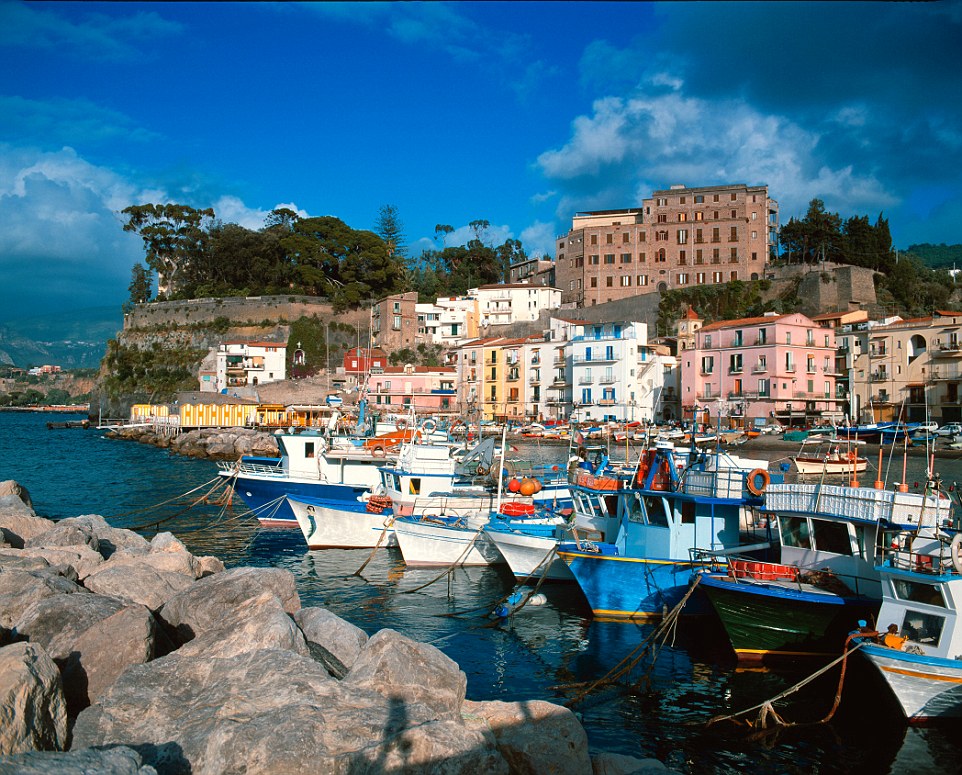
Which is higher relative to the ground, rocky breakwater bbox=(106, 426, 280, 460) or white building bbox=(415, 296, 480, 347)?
white building bbox=(415, 296, 480, 347)

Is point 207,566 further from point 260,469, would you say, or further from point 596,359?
point 596,359

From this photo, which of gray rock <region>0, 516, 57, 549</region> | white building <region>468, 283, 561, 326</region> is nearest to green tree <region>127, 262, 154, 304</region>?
white building <region>468, 283, 561, 326</region>

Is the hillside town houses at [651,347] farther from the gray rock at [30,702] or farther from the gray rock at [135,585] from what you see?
the gray rock at [30,702]

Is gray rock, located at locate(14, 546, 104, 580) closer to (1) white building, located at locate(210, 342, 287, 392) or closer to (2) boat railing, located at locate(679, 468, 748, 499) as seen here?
(2) boat railing, located at locate(679, 468, 748, 499)

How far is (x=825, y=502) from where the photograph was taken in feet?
46.2

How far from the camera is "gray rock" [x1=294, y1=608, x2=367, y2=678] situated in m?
9.53

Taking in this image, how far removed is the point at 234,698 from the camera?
7.40m

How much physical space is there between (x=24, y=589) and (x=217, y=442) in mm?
47806

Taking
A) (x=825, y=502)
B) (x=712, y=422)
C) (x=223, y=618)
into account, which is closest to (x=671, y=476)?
(x=825, y=502)

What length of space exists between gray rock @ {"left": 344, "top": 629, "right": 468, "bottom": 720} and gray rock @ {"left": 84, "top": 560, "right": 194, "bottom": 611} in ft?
13.2

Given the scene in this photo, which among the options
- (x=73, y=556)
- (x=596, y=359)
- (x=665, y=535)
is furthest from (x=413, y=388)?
(x=73, y=556)

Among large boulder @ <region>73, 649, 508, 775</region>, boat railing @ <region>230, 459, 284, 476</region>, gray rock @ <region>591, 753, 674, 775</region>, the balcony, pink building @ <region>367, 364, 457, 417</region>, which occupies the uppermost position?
the balcony

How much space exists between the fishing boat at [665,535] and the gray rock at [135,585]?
304 inches

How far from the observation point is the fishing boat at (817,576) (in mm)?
12875
